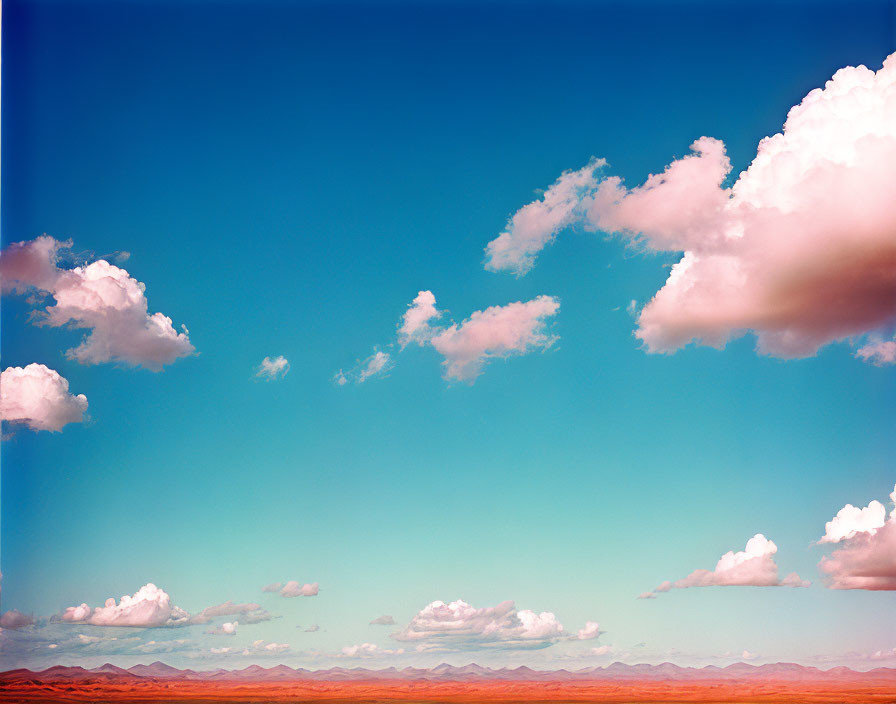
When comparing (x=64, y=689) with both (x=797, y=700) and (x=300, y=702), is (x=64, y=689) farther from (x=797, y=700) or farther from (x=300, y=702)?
(x=797, y=700)

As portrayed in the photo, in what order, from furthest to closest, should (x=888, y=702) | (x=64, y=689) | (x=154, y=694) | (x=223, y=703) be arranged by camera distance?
(x=154, y=694), (x=64, y=689), (x=223, y=703), (x=888, y=702)

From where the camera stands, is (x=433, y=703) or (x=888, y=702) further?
(x=433, y=703)

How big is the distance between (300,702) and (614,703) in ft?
247

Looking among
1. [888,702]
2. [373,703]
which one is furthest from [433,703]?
[888,702]

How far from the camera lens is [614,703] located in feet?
565

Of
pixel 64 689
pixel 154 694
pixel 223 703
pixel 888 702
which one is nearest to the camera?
pixel 888 702

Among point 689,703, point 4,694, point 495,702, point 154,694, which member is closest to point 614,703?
point 689,703

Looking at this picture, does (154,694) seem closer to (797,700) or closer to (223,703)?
(223,703)

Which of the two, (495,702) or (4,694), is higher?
(4,694)

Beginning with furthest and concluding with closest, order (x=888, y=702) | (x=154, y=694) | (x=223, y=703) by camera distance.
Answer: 1. (x=154, y=694)
2. (x=223, y=703)
3. (x=888, y=702)

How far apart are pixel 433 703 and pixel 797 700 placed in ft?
298

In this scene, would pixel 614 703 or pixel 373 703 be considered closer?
pixel 614 703

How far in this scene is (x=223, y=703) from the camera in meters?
166

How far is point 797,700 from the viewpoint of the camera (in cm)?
18262
